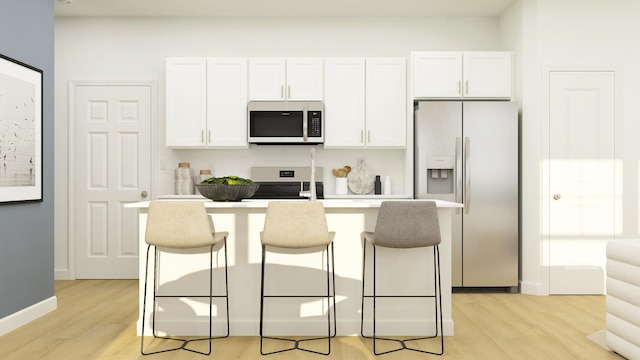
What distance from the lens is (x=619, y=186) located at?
4508 mm

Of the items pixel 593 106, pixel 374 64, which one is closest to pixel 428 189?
pixel 374 64

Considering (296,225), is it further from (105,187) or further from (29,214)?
(105,187)

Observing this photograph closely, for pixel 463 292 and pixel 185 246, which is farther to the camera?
pixel 463 292

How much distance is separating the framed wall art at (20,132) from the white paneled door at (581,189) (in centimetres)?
439

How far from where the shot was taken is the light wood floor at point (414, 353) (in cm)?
289

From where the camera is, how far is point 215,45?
5.22 meters

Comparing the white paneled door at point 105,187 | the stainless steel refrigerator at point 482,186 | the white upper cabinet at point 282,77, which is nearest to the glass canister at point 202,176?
the white paneled door at point 105,187

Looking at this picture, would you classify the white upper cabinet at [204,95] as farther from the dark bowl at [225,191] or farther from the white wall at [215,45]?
the dark bowl at [225,191]

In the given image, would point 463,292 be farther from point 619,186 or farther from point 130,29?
point 130,29

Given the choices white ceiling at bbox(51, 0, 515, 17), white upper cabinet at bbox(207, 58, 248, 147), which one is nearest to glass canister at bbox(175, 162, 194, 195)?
white upper cabinet at bbox(207, 58, 248, 147)

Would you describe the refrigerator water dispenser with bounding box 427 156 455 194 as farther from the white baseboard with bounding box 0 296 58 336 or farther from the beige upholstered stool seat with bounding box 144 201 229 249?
the white baseboard with bounding box 0 296 58 336

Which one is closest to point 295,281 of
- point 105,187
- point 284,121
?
point 284,121

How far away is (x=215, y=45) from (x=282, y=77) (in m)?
0.92

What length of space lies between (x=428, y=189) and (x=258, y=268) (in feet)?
6.88
